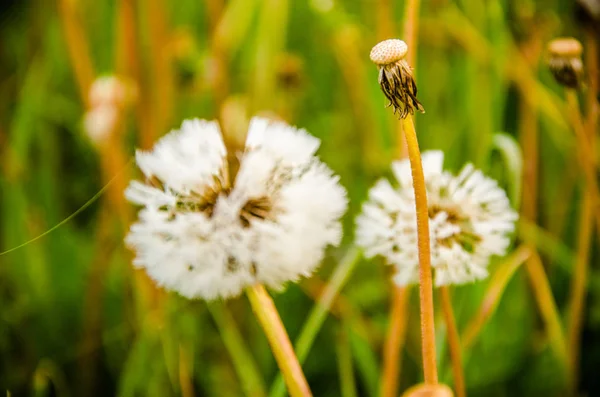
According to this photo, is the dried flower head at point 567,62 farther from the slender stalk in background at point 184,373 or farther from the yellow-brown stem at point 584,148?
the slender stalk in background at point 184,373

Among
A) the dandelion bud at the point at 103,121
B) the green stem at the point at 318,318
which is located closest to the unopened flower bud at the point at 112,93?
the dandelion bud at the point at 103,121

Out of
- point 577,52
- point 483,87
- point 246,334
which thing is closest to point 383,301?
Result: point 246,334

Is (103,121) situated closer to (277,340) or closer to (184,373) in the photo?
(184,373)

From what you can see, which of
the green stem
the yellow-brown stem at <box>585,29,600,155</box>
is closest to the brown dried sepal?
the green stem

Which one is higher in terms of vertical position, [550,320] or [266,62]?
[266,62]

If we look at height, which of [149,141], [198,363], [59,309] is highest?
[149,141]

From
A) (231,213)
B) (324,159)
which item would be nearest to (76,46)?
(324,159)

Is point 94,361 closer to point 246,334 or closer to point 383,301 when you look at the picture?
point 246,334
